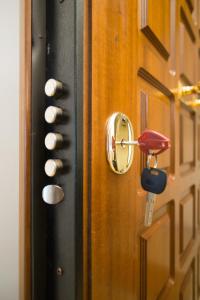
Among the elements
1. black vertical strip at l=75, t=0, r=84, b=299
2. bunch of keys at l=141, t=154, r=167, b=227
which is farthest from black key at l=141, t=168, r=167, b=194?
black vertical strip at l=75, t=0, r=84, b=299

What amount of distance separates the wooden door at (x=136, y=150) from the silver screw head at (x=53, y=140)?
0.12ft

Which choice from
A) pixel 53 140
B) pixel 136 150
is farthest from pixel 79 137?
pixel 136 150

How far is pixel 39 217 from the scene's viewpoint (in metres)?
0.31

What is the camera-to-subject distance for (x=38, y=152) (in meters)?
0.31

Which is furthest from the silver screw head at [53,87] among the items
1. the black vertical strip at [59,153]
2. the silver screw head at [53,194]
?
the silver screw head at [53,194]

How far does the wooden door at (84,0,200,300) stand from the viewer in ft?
1.01

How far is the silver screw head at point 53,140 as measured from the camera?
0.96 ft

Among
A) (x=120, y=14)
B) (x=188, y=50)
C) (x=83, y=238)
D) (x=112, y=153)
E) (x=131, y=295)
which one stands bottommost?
(x=131, y=295)

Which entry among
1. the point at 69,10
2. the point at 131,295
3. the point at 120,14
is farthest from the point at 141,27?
the point at 131,295

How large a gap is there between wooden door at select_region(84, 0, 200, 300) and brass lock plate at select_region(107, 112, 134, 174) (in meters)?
0.01

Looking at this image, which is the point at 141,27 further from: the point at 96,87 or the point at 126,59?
the point at 96,87

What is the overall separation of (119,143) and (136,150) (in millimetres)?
75

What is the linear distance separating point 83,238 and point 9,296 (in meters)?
0.19

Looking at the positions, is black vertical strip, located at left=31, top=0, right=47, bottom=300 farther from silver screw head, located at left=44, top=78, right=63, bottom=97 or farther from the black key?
the black key
